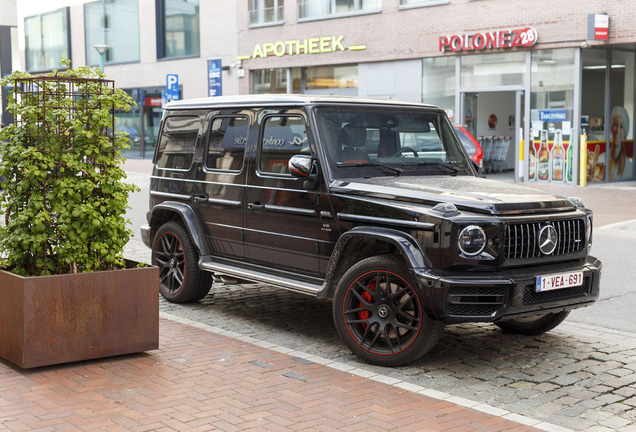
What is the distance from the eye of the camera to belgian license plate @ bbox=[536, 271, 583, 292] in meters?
5.58

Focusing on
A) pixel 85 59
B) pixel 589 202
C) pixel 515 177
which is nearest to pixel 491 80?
pixel 515 177

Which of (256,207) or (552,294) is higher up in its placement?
(256,207)

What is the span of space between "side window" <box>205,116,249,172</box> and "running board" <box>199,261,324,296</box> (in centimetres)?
86

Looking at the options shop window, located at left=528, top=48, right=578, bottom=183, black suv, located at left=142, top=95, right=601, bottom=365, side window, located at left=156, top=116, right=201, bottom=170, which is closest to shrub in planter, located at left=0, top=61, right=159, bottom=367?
black suv, located at left=142, top=95, right=601, bottom=365

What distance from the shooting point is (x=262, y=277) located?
22.3 feet

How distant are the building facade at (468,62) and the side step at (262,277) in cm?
1633

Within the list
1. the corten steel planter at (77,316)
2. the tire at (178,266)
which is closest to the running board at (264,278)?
the tire at (178,266)

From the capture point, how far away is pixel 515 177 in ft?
78.2

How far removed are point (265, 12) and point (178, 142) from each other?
23.5 meters

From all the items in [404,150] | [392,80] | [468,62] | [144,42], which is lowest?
[404,150]

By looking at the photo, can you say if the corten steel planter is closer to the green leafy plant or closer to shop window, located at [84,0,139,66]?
the green leafy plant

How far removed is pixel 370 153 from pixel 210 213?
1713 mm

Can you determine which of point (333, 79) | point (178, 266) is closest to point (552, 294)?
point (178, 266)

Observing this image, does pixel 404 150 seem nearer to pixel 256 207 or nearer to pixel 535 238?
pixel 256 207
